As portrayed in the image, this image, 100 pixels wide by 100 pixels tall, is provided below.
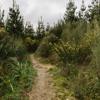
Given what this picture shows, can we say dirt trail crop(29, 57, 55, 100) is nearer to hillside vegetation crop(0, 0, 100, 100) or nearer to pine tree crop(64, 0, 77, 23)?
hillside vegetation crop(0, 0, 100, 100)

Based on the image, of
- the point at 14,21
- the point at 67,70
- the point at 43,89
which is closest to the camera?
the point at 43,89

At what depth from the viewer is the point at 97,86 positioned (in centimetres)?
1106

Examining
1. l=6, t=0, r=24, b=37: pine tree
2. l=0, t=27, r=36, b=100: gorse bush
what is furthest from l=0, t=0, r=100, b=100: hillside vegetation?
l=6, t=0, r=24, b=37: pine tree

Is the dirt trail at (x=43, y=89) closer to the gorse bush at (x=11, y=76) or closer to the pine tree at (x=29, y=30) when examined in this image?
the gorse bush at (x=11, y=76)

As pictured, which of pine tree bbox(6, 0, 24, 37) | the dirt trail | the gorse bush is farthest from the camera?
pine tree bbox(6, 0, 24, 37)

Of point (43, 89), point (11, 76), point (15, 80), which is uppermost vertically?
point (11, 76)

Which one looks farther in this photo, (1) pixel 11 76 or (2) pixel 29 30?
(2) pixel 29 30

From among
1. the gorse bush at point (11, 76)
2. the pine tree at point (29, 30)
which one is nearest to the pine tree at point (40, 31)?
the pine tree at point (29, 30)

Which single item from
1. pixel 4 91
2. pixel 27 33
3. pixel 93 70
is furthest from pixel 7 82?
pixel 27 33

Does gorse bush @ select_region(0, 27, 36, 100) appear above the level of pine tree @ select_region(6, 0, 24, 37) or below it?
below

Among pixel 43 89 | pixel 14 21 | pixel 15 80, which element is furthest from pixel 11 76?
pixel 14 21

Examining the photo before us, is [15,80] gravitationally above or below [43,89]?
above

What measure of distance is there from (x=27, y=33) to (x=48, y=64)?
15.7m

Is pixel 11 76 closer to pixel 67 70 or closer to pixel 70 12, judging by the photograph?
pixel 67 70
